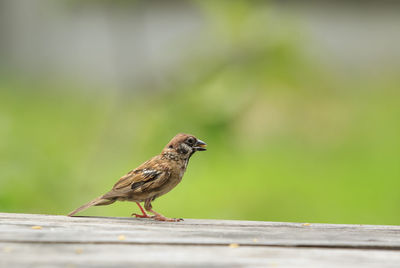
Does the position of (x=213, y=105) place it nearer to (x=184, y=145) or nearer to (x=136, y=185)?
(x=184, y=145)

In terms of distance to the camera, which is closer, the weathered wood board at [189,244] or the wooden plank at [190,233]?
the weathered wood board at [189,244]

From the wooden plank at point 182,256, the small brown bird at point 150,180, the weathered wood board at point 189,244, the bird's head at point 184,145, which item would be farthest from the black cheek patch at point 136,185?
the wooden plank at point 182,256

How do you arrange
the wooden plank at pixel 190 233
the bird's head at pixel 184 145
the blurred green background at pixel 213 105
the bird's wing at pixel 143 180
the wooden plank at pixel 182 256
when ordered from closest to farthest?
1. the wooden plank at pixel 182 256
2. the wooden plank at pixel 190 233
3. the bird's wing at pixel 143 180
4. the bird's head at pixel 184 145
5. the blurred green background at pixel 213 105

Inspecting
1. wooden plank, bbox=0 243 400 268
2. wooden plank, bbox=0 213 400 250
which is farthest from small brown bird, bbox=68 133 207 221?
wooden plank, bbox=0 243 400 268

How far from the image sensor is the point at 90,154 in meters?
4.63

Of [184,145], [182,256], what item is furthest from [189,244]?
[184,145]

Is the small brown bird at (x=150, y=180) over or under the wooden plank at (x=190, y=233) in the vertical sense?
over

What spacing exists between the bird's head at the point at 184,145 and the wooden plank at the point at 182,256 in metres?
1.34

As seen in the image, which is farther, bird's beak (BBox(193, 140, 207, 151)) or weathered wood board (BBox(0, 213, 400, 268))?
bird's beak (BBox(193, 140, 207, 151))

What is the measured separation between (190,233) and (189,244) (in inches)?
8.5

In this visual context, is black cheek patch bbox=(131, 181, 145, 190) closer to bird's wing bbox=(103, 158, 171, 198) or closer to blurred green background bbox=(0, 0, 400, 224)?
bird's wing bbox=(103, 158, 171, 198)

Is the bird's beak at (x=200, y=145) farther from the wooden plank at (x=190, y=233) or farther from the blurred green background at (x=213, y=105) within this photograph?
the wooden plank at (x=190, y=233)

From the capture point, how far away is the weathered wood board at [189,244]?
7.82 ft

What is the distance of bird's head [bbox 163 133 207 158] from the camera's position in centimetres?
388
